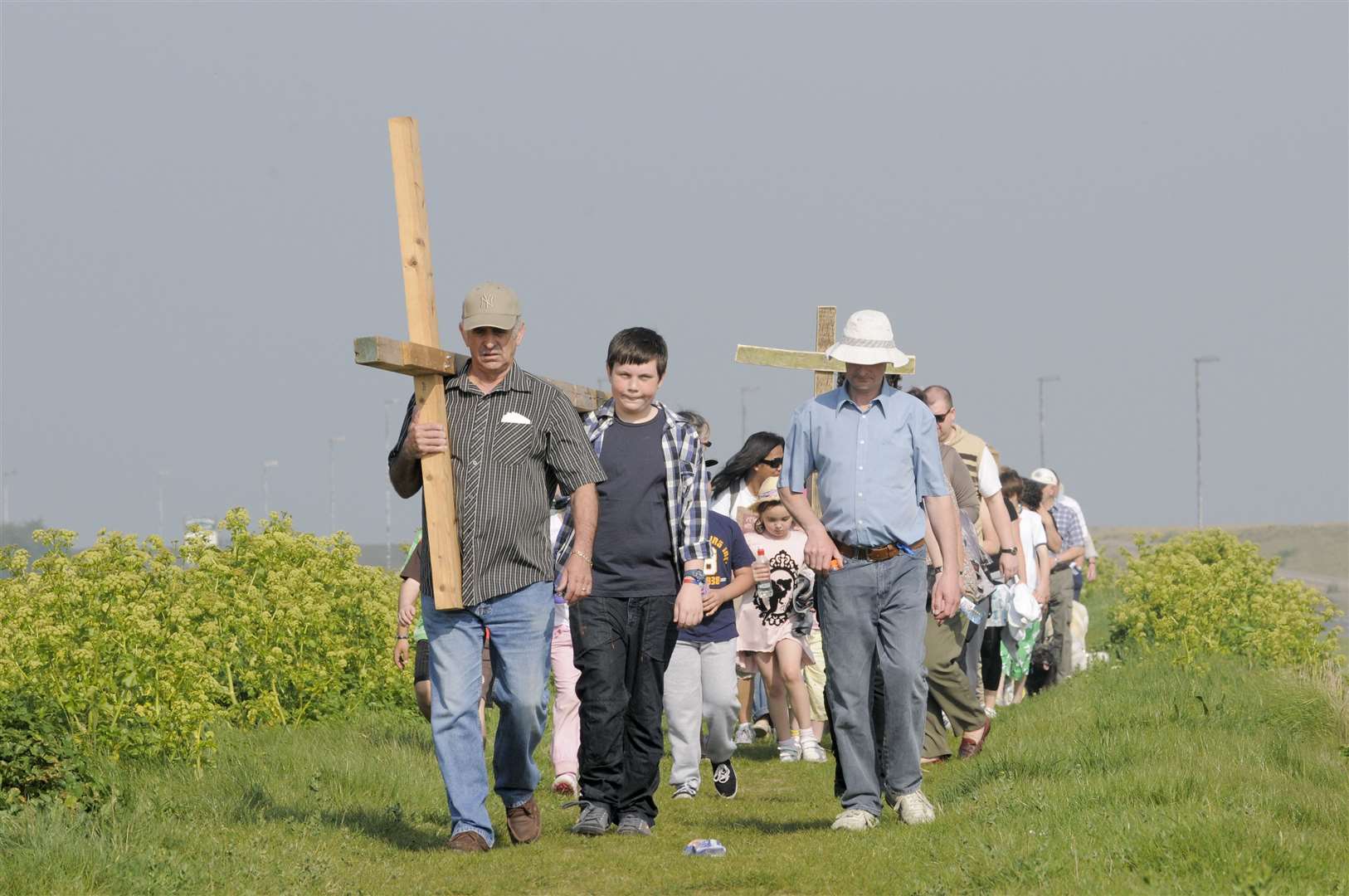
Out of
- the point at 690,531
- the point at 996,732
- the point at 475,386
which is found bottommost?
the point at 996,732

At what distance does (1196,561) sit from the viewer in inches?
619

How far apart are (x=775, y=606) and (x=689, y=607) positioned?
154 inches

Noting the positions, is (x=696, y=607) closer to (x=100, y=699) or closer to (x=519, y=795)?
(x=519, y=795)

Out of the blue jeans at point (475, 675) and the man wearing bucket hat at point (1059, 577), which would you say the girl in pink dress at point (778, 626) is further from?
the blue jeans at point (475, 675)

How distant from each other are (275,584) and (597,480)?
4.34 metres

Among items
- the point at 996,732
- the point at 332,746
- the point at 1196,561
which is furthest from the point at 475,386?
the point at 1196,561

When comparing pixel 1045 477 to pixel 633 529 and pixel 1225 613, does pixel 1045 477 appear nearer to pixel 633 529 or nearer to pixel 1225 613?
pixel 1225 613

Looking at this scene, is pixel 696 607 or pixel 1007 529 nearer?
pixel 696 607

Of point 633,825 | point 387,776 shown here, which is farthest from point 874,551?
point 387,776

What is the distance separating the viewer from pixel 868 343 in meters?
8.35

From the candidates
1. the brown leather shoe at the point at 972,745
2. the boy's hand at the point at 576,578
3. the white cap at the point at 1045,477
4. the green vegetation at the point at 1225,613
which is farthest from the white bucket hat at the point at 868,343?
the white cap at the point at 1045,477

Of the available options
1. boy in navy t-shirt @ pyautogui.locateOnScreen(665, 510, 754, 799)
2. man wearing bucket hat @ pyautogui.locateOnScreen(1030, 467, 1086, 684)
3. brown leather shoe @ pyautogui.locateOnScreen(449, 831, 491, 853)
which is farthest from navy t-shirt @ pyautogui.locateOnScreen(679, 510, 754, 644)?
man wearing bucket hat @ pyautogui.locateOnScreen(1030, 467, 1086, 684)

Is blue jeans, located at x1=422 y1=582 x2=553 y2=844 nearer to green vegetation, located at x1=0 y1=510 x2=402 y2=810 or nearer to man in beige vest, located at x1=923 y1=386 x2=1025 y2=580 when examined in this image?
green vegetation, located at x1=0 y1=510 x2=402 y2=810

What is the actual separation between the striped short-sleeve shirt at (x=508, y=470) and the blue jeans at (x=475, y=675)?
0.10 metres
